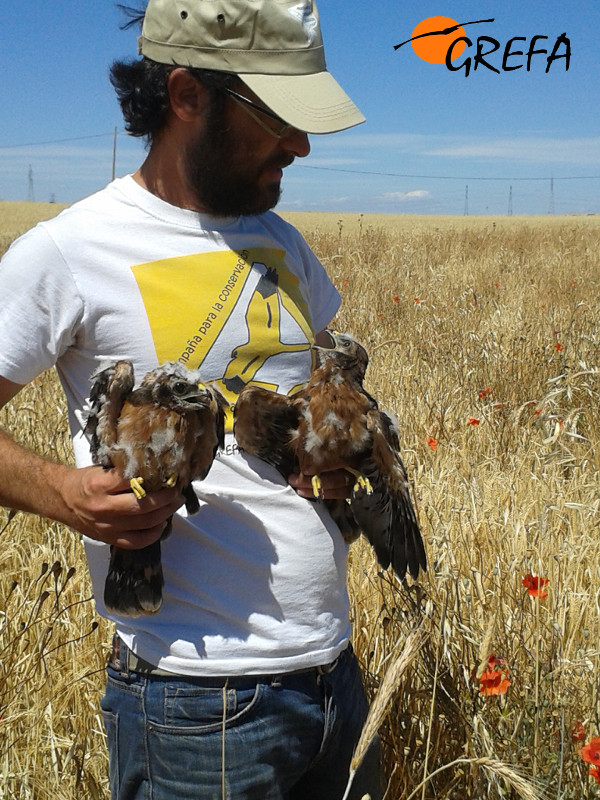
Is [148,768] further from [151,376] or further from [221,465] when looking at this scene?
[151,376]

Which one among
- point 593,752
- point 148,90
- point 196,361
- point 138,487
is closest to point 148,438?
point 138,487

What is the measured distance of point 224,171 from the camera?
1.86 m

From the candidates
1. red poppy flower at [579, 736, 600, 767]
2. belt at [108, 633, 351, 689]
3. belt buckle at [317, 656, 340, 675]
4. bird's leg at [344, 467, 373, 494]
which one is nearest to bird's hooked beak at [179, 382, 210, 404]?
bird's leg at [344, 467, 373, 494]

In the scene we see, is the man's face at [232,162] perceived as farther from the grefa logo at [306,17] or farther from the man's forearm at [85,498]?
the man's forearm at [85,498]

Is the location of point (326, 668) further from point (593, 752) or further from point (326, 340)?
point (326, 340)

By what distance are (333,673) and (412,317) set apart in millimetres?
6764

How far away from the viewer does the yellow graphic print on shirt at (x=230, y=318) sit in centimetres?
171

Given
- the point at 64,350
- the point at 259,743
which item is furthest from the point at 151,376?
the point at 259,743

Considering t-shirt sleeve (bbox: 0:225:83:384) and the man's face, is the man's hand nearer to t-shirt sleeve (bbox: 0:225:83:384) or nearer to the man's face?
t-shirt sleeve (bbox: 0:225:83:384)

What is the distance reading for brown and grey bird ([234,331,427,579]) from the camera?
5.71ft

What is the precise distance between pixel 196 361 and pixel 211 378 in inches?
2.2

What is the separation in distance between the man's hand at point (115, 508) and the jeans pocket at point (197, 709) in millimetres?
345

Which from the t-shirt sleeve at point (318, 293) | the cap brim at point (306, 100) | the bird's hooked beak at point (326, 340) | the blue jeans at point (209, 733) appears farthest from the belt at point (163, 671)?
the cap brim at point (306, 100)

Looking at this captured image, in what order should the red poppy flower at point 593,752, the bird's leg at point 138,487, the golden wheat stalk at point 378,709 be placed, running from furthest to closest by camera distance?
the red poppy flower at point 593,752
the bird's leg at point 138,487
the golden wheat stalk at point 378,709
